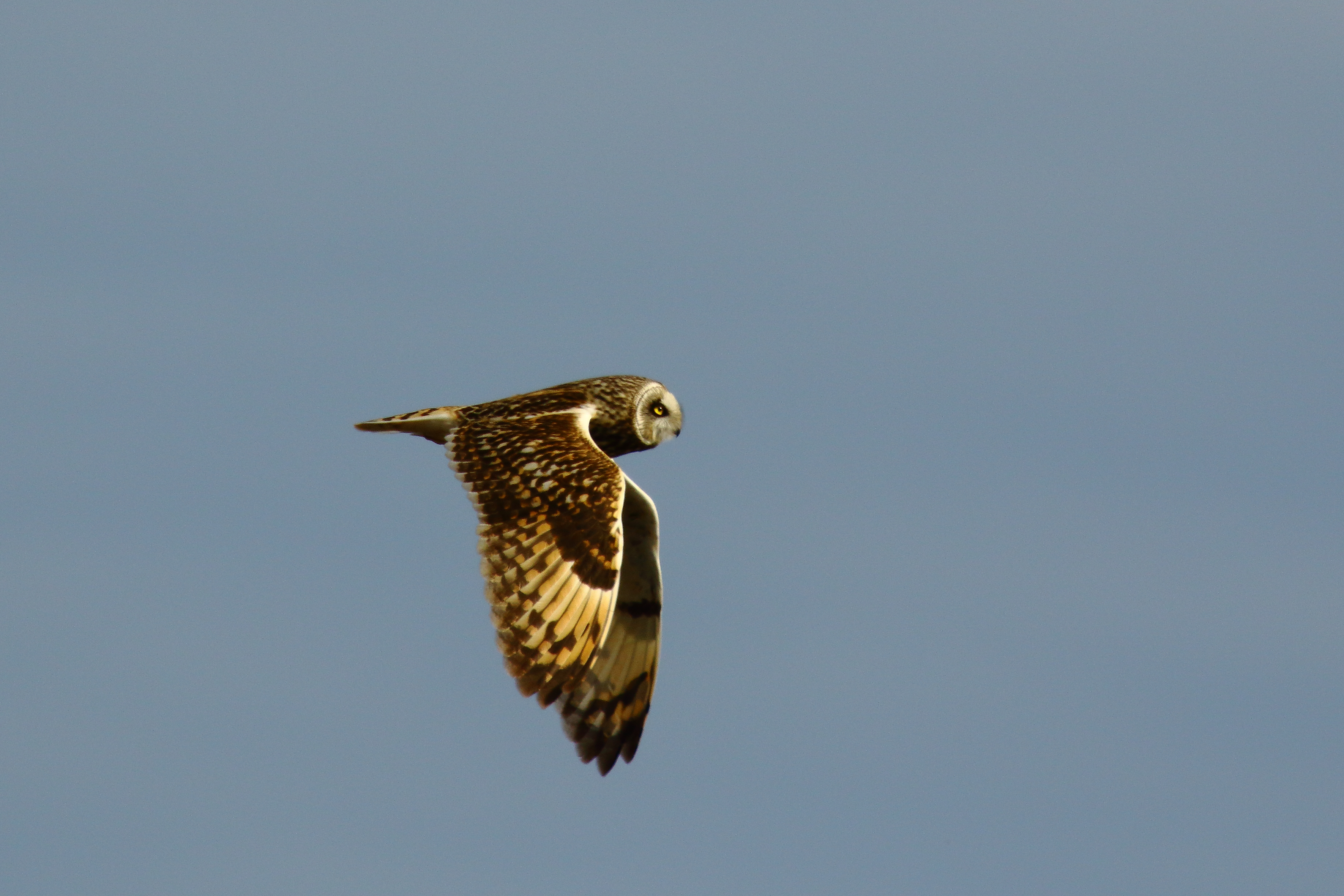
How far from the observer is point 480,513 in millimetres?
13656

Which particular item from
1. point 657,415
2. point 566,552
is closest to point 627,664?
point 566,552

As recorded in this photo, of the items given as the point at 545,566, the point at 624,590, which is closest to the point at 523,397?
the point at 624,590

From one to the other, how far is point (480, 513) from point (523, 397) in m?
2.40

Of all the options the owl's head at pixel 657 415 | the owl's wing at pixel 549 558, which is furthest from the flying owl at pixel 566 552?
the owl's head at pixel 657 415

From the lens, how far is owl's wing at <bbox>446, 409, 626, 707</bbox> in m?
13.2

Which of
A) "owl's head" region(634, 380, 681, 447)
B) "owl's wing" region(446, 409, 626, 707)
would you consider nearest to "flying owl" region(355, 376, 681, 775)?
"owl's wing" region(446, 409, 626, 707)

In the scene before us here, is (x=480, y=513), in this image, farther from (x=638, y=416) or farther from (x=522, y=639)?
(x=638, y=416)

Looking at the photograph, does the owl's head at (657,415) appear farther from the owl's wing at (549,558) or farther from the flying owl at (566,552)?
the owl's wing at (549,558)

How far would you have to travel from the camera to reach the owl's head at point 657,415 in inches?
675

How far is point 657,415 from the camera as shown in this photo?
17562 millimetres

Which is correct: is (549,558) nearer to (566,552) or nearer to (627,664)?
(566,552)

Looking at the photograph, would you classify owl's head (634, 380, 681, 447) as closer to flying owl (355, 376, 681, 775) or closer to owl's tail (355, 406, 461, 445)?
flying owl (355, 376, 681, 775)

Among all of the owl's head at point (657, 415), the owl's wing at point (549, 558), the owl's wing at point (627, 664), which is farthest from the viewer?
the owl's head at point (657, 415)

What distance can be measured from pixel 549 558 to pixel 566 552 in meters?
0.13
